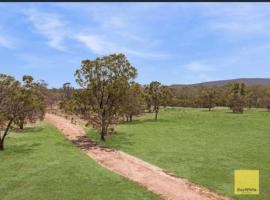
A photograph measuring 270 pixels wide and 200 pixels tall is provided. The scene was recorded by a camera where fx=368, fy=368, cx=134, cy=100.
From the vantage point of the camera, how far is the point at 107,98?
137 feet

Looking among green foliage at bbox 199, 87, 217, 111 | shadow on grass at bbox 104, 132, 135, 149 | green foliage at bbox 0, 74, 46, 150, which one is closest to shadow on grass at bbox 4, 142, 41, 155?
green foliage at bbox 0, 74, 46, 150

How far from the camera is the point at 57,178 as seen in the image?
24766 mm

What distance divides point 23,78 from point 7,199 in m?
19.5

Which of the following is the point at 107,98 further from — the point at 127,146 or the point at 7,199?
the point at 7,199

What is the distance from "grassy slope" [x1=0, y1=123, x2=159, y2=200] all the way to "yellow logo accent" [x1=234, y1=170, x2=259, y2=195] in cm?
536

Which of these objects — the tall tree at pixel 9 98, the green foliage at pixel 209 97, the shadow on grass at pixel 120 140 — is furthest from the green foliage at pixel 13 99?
the green foliage at pixel 209 97

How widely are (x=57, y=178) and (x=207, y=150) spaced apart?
51.0 feet

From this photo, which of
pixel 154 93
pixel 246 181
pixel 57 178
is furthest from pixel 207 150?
pixel 154 93

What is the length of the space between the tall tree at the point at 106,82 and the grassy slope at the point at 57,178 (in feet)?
21.4

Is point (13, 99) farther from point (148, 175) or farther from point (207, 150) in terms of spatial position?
point (207, 150)

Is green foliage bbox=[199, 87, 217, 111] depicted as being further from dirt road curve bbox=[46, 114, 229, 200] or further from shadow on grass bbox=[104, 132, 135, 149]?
dirt road curve bbox=[46, 114, 229, 200]

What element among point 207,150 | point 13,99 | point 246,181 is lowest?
point 207,150

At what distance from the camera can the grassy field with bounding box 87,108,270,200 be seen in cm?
2458

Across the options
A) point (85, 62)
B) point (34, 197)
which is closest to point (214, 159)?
point (34, 197)
